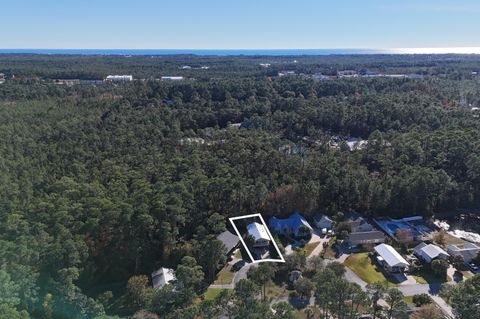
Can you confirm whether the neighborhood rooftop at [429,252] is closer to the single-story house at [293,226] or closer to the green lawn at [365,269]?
the green lawn at [365,269]

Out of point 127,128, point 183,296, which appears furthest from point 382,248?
point 127,128

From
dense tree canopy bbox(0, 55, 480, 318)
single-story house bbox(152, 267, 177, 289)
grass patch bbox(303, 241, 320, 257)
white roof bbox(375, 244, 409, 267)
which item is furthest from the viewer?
grass patch bbox(303, 241, 320, 257)

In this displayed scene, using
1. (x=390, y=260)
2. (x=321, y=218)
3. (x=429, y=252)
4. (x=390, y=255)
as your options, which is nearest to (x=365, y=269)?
(x=390, y=260)

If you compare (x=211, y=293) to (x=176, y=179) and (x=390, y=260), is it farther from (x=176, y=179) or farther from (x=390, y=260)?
(x=176, y=179)

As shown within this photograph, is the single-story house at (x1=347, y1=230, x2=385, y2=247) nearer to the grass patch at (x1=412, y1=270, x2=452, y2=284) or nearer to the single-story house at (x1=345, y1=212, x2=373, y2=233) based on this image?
the single-story house at (x1=345, y1=212, x2=373, y2=233)

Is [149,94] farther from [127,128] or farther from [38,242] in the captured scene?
[38,242]

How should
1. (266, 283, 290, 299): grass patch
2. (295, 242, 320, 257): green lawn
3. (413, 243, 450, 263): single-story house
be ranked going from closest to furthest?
(266, 283, 290, 299): grass patch → (413, 243, 450, 263): single-story house → (295, 242, 320, 257): green lawn

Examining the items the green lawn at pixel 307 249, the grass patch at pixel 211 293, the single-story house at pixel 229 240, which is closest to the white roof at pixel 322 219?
the green lawn at pixel 307 249

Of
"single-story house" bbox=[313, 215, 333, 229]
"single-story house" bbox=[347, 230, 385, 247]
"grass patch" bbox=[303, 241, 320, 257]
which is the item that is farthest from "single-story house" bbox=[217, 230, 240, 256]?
"single-story house" bbox=[347, 230, 385, 247]
